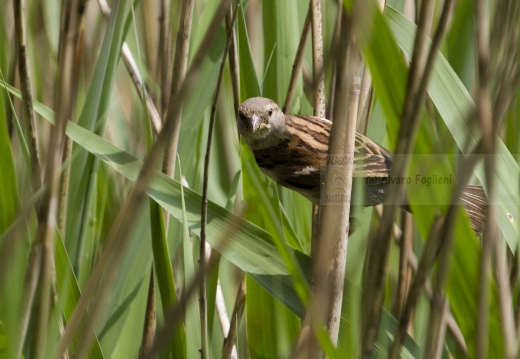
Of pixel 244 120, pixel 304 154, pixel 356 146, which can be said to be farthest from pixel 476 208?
pixel 244 120

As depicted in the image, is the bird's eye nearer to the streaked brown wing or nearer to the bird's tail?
the streaked brown wing

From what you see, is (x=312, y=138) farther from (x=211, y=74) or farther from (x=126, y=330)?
(x=126, y=330)

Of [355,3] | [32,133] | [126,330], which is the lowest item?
[126,330]

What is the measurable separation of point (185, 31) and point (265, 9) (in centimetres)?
24

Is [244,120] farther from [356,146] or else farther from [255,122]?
[356,146]

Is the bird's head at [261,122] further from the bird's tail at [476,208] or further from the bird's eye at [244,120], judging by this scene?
the bird's tail at [476,208]

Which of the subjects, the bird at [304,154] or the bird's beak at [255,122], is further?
the bird's beak at [255,122]

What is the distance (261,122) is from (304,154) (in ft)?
0.69

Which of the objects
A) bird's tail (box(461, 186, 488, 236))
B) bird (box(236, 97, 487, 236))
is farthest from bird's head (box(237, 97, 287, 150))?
bird's tail (box(461, 186, 488, 236))

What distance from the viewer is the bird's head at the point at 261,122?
169 centimetres

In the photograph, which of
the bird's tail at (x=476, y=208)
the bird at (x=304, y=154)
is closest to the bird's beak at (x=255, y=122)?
the bird at (x=304, y=154)

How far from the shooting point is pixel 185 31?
1.44 metres

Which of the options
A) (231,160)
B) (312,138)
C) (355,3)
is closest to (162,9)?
(231,160)

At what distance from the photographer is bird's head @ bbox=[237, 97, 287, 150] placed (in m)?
1.69
